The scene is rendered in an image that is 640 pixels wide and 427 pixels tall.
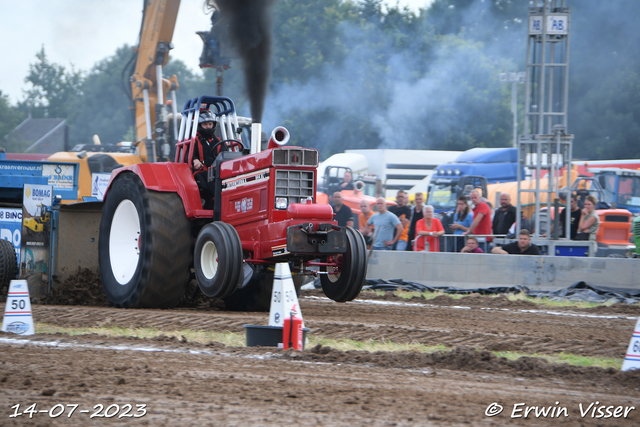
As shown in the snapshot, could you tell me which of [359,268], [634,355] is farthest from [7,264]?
[634,355]

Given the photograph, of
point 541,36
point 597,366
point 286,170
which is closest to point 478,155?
point 541,36

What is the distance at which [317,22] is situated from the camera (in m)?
39.2

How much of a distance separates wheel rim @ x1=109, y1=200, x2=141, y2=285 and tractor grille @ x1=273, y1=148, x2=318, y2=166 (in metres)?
2.14

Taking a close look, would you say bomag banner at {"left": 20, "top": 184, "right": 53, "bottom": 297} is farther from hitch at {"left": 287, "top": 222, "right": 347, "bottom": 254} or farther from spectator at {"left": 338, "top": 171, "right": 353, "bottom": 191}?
spectator at {"left": 338, "top": 171, "right": 353, "bottom": 191}

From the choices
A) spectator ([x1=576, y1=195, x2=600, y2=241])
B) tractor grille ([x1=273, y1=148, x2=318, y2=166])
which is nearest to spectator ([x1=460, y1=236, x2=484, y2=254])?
spectator ([x1=576, y1=195, x2=600, y2=241])

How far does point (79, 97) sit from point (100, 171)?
192ft

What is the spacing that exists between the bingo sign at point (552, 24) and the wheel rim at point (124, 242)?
7734 mm

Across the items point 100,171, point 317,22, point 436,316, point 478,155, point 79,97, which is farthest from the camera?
point 79,97

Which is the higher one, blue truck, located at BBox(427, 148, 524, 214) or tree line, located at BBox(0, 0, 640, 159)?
tree line, located at BBox(0, 0, 640, 159)

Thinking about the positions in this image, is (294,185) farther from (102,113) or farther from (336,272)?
(102,113)

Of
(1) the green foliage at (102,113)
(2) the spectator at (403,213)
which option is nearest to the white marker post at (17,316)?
(2) the spectator at (403,213)

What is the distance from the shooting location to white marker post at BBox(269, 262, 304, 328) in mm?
5777

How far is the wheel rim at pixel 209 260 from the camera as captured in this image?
7867 millimetres

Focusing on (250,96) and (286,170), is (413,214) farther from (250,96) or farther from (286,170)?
(286,170)
